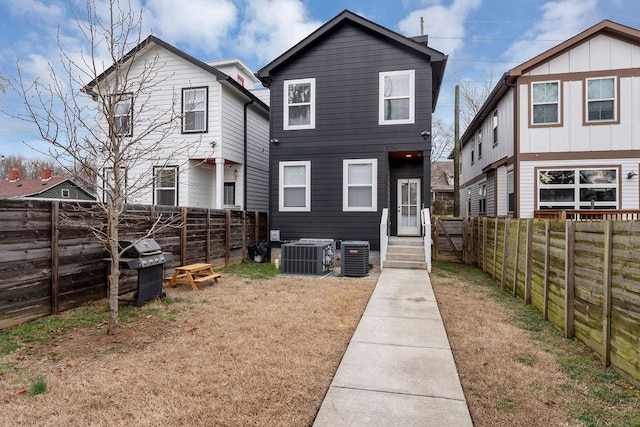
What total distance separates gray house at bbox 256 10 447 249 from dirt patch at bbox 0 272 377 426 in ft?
18.8

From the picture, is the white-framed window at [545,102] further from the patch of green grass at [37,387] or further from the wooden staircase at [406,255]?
the patch of green grass at [37,387]

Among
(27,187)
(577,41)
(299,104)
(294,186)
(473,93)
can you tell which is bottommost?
(294,186)

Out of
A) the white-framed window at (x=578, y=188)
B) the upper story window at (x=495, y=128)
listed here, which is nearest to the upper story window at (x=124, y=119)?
the white-framed window at (x=578, y=188)

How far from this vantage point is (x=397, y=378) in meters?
3.24

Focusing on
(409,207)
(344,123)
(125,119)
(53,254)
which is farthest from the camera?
(409,207)

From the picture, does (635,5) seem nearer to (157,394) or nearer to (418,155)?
(418,155)

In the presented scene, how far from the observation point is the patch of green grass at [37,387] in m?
2.94

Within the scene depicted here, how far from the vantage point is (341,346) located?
407 centimetres

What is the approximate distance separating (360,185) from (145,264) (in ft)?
23.1

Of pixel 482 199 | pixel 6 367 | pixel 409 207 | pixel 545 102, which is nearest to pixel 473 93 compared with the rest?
pixel 482 199

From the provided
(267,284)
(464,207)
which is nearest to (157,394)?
(267,284)

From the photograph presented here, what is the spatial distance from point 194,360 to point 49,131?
339 cm

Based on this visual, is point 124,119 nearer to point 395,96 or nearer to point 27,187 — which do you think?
point 395,96

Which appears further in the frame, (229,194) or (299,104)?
(229,194)
